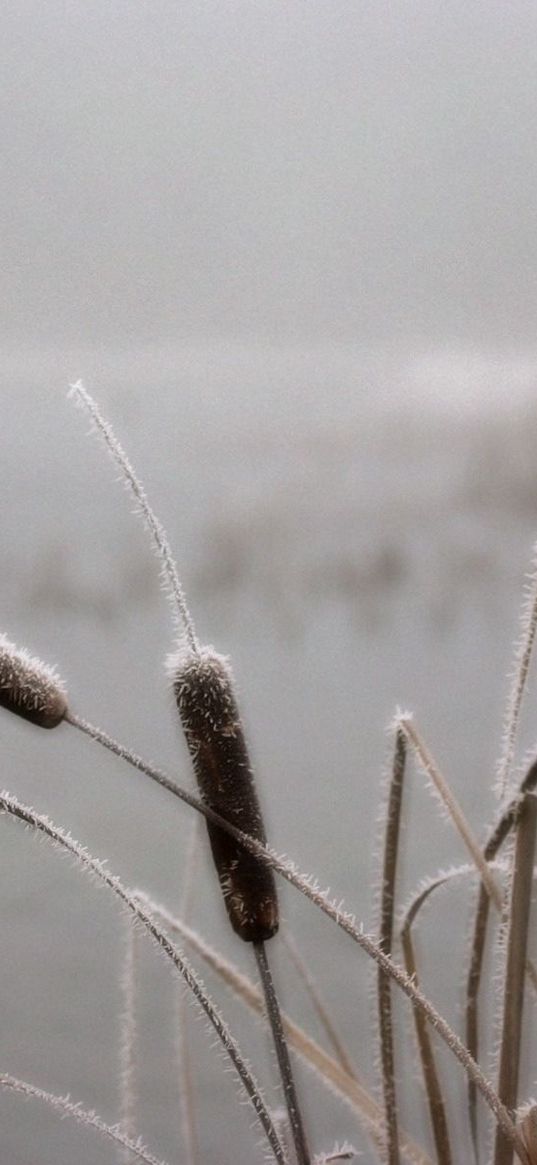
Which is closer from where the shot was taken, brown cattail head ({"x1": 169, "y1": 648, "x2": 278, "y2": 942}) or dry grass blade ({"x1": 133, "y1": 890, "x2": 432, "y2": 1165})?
brown cattail head ({"x1": 169, "y1": 648, "x2": 278, "y2": 942})

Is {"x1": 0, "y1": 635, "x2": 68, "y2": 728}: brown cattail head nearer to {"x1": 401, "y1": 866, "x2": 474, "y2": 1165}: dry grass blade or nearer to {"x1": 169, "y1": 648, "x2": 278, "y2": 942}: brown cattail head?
{"x1": 169, "y1": 648, "x2": 278, "y2": 942}: brown cattail head

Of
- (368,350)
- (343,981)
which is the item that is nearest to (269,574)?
(368,350)

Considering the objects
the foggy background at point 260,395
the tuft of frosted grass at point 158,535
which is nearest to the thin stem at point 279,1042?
the tuft of frosted grass at point 158,535

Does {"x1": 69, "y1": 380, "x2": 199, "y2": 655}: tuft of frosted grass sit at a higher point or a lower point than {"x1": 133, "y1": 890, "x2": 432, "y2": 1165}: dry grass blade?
higher

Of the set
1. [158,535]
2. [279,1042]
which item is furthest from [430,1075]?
[158,535]

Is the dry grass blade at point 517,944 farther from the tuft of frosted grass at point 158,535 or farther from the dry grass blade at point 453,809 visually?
the tuft of frosted grass at point 158,535

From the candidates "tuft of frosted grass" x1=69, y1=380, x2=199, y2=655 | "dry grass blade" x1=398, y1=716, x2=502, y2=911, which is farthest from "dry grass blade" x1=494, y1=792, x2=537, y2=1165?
"tuft of frosted grass" x1=69, y1=380, x2=199, y2=655

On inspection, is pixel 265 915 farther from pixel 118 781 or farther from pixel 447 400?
pixel 447 400
